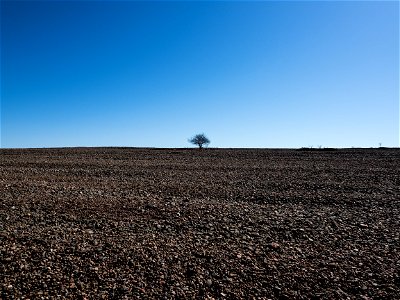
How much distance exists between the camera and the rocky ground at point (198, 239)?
14.2ft

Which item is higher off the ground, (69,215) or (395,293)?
(69,215)

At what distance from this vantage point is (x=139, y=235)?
6.14 metres

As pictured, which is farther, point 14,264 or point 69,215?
point 69,215

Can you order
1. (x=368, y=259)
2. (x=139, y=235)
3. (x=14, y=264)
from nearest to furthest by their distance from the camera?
(x=14, y=264)
(x=368, y=259)
(x=139, y=235)

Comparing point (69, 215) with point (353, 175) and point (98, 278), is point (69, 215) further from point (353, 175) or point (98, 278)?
point (353, 175)

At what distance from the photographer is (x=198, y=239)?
6.01 m

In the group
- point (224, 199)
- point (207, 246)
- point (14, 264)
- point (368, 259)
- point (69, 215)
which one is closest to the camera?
point (14, 264)

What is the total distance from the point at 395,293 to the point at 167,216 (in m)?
5.01

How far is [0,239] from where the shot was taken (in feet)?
18.8

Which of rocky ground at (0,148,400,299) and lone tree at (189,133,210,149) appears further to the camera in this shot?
lone tree at (189,133,210,149)

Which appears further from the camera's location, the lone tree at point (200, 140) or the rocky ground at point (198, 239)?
the lone tree at point (200, 140)

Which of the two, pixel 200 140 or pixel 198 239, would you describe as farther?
pixel 200 140

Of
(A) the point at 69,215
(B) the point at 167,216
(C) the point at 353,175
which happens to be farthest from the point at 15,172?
(C) the point at 353,175

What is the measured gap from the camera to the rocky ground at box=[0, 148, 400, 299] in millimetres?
4332
